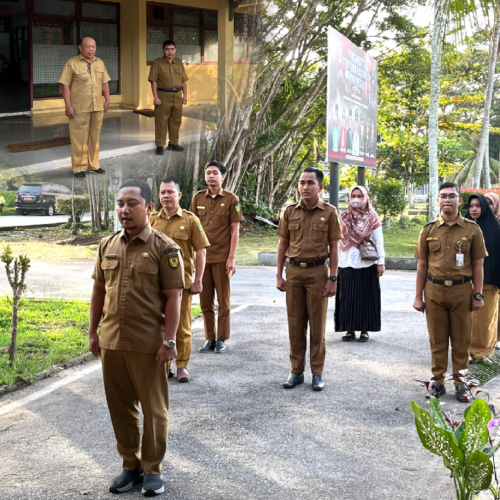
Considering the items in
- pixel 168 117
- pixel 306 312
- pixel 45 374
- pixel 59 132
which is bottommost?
pixel 45 374

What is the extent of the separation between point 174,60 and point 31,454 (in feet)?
36.7

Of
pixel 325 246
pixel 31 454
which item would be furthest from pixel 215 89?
pixel 31 454

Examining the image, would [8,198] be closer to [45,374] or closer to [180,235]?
[45,374]

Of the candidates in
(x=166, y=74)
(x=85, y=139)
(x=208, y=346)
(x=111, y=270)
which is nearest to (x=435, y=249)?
(x=208, y=346)

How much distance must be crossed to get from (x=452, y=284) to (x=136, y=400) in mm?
3013

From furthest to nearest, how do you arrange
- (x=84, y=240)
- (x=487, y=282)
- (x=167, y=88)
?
(x=84, y=240) < (x=167, y=88) < (x=487, y=282)

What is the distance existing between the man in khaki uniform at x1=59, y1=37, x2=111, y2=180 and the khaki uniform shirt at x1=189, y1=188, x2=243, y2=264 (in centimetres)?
563

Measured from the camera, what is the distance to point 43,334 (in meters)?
8.58

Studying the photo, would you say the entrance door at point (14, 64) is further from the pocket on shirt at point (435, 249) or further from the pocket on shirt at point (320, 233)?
the pocket on shirt at point (435, 249)

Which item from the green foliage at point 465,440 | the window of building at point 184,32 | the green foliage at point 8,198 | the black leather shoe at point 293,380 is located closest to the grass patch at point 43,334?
the black leather shoe at point 293,380

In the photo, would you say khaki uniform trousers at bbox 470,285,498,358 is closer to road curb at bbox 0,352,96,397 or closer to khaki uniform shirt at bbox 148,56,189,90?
road curb at bbox 0,352,96,397

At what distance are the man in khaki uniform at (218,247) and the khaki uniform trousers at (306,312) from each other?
1293 millimetres

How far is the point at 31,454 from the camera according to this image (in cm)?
480

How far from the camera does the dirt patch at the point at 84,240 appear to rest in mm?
18469
